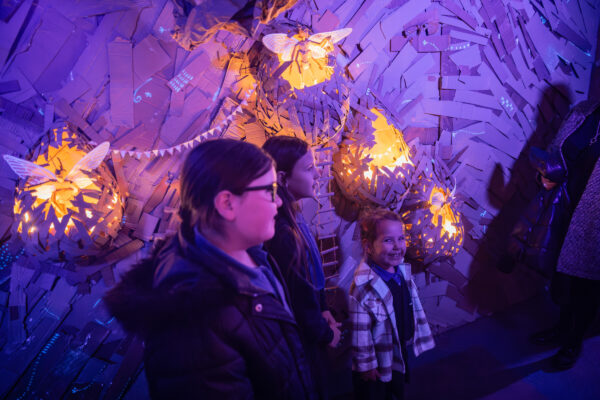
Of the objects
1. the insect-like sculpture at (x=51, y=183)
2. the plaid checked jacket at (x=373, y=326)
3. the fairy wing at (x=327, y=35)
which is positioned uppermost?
the fairy wing at (x=327, y=35)

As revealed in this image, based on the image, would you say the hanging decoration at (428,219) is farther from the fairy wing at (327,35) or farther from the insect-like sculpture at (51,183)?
the insect-like sculpture at (51,183)

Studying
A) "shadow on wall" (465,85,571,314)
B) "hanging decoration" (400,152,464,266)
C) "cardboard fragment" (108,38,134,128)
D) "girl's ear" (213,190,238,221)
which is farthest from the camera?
"shadow on wall" (465,85,571,314)

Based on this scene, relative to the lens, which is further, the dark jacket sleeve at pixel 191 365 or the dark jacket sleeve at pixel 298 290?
the dark jacket sleeve at pixel 298 290

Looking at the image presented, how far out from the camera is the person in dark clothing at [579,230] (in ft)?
6.33

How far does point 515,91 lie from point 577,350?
1.83 metres

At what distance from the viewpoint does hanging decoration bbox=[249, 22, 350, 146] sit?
127cm

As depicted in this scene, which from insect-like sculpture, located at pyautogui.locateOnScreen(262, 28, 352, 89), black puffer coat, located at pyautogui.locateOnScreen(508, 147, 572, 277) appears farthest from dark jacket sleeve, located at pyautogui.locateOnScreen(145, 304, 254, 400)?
black puffer coat, located at pyautogui.locateOnScreen(508, 147, 572, 277)

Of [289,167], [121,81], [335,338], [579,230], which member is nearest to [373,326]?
[335,338]

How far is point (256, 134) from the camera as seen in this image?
5.45 ft

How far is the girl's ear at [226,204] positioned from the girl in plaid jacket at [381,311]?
0.94 m

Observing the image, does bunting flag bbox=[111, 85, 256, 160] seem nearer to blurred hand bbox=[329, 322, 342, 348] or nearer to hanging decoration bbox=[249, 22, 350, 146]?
hanging decoration bbox=[249, 22, 350, 146]

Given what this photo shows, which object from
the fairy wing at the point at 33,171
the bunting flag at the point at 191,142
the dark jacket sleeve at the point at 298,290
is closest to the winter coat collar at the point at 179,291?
the dark jacket sleeve at the point at 298,290

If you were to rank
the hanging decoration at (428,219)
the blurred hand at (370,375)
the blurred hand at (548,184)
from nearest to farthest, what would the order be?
1. the blurred hand at (370,375)
2. the hanging decoration at (428,219)
3. the blurred hand at (548,184)

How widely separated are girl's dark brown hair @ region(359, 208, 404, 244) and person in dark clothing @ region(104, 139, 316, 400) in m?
0.80
